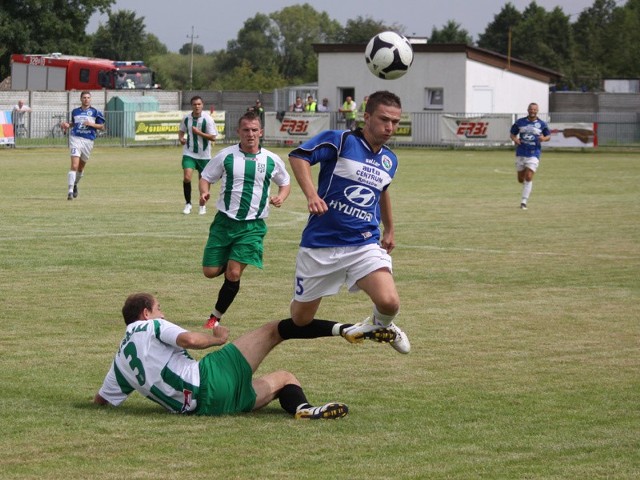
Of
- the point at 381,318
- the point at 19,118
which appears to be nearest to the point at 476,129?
the point at 19,118

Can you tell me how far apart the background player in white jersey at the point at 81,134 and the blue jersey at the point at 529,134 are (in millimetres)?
8986

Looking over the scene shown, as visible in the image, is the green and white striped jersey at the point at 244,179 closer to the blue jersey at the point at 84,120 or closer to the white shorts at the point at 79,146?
Result: the white shorts at the point at 79,146

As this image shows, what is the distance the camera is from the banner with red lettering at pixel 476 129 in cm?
4969

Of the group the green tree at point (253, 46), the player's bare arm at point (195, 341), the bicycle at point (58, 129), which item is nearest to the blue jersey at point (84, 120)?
the player's bare arm at point (195, 341)

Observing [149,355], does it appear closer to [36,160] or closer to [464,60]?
[36,160]

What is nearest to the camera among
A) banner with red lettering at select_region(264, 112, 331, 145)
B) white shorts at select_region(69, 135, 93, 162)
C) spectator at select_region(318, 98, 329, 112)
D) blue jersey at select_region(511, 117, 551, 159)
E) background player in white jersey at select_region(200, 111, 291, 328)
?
background player in white jersey at select_region(200, 111, 291, 328)

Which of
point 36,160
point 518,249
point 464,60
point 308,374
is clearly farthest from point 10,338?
point 464,60

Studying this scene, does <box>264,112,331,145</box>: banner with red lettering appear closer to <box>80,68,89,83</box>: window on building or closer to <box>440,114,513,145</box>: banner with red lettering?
<box>440,114,513,145</box>: banner with red lettering

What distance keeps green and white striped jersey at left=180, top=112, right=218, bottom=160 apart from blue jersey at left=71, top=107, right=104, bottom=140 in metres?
3.59

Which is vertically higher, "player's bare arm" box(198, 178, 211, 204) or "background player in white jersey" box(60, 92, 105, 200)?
"background player in white jersey" box(60, 92, 105, 200)

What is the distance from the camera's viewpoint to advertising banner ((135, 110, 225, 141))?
49.5m

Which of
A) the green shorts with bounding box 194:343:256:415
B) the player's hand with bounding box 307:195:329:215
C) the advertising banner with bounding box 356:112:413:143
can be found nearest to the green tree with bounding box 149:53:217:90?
the advertising banner with bounding box 356:112:413:143

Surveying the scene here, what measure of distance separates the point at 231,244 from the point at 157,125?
39210mm

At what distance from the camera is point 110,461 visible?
21.9 ft
